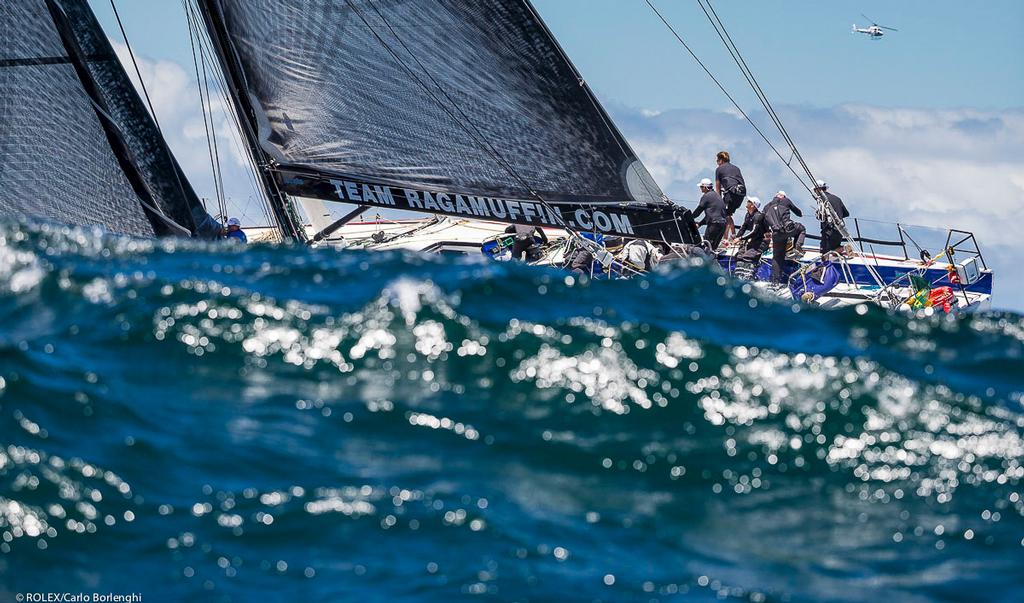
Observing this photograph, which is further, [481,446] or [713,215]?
[713,215]

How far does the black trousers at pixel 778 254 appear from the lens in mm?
15594

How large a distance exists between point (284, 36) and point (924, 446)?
9.30 metres

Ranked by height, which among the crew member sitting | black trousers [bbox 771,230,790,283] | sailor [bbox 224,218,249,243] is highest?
black trousers [bbox 771,230,790,283]

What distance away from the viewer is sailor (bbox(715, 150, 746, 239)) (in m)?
16.8

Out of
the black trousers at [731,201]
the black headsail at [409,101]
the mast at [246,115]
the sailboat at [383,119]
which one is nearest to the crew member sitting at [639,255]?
the sailboat at [383,119]

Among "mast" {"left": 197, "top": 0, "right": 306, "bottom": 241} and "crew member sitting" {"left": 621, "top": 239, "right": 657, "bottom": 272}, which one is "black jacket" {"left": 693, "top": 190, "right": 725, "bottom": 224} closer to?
"crew member sitting" {"left": 621, "top": 239, "right": 657, "bottom": 272}

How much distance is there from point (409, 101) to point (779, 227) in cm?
457

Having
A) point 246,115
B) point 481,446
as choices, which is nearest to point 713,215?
point 246,115

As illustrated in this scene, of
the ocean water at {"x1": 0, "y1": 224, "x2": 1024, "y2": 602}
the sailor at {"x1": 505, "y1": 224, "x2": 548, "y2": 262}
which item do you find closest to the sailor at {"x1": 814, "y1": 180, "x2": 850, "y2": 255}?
the sailor at {"x1": 505, "y1": 224, "x2": 548, "y2": 262}

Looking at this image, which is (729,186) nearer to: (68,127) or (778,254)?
(778,254)

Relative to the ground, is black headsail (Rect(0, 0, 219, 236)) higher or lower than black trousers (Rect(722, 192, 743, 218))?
lower

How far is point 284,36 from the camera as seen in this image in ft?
45.6

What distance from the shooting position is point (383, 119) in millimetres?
14102

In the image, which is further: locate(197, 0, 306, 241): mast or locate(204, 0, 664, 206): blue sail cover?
locate(204, 0, 664, 206): blue sail cover
